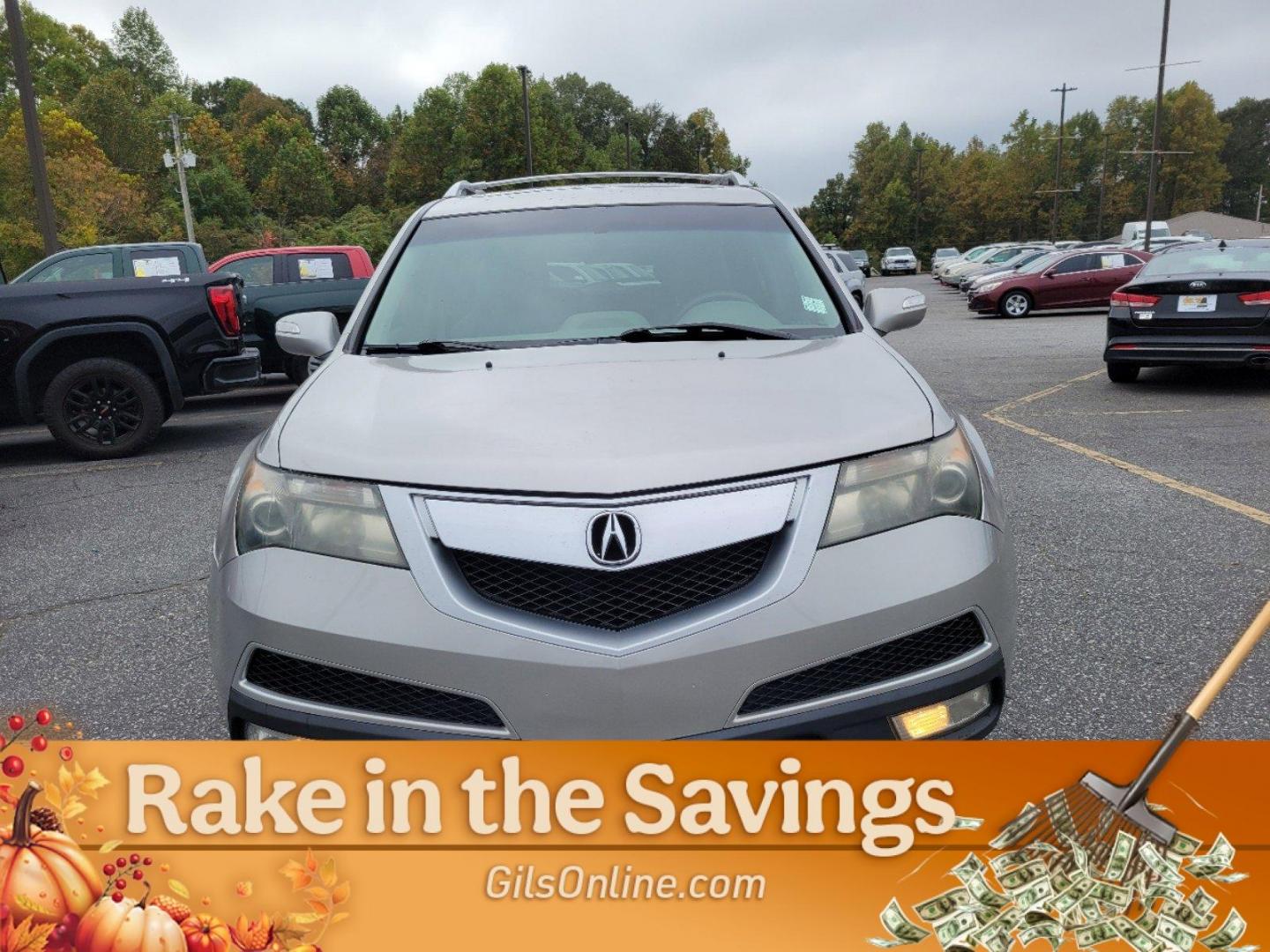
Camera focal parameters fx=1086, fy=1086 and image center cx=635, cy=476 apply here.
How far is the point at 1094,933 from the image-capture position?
1622 mm

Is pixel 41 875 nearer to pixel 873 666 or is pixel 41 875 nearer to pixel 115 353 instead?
pixel 873 666

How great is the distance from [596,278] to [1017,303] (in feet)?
76.4

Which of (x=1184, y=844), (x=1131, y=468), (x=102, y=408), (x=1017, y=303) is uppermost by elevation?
(x=1184, y=844)

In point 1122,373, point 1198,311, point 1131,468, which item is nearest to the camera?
point 1131,468

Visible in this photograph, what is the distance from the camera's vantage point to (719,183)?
454 centimetres

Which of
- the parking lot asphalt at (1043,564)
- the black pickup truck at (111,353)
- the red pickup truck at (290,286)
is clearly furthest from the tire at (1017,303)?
the black pickup truck at (111,353)

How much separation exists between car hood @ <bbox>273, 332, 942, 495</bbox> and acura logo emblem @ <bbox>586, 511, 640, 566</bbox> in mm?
59

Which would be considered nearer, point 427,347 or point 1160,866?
point 1160,866

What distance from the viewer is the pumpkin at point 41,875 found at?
1.71 m

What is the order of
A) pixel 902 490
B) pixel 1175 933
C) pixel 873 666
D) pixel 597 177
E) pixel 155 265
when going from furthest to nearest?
1. pixel 155 265
2. pixel 597 177
3. pixel 902 490
4. pixel 873 666
5. pixel 1175 933

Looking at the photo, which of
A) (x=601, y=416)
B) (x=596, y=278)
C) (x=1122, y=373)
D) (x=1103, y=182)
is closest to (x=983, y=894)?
(x=601, y=416)

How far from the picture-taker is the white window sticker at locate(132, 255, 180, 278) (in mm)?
11609

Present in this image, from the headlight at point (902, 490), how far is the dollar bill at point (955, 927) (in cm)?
67

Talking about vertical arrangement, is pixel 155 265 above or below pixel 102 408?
above
